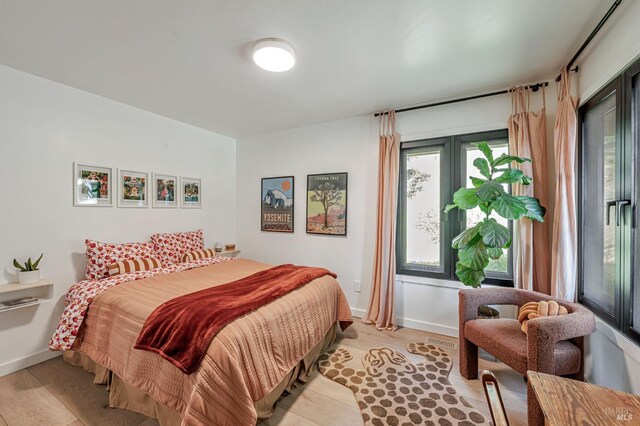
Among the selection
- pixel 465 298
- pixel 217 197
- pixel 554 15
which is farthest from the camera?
pixel 217 197

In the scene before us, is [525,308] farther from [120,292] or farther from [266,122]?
[266,122]

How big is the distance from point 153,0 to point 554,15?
2512mm

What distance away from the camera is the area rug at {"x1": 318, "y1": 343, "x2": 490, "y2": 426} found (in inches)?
68.3

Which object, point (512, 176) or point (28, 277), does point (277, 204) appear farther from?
point (512, 176)

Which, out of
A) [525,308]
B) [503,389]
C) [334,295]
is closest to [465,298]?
[525,308]

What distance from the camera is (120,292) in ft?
6.86

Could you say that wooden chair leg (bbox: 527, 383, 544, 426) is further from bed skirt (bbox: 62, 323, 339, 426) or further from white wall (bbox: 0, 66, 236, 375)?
white wall (bbox: 0, 66, 236, 375)

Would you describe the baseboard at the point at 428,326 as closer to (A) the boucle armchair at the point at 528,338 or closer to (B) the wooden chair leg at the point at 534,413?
(A) the boucle armchair at the point at 528,338

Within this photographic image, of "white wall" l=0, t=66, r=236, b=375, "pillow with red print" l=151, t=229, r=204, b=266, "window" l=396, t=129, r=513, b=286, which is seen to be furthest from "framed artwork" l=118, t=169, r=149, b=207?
"window" l=396, t=129, r=513, b=286

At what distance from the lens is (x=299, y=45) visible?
2.00 metres

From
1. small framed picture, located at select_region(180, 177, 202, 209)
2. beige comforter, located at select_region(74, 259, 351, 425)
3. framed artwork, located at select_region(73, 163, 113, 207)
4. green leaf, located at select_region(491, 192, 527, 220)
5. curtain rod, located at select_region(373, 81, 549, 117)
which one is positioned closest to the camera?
beige comforter, located at select_region(74, 259, 351, 425)

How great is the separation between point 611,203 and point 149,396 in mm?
3341

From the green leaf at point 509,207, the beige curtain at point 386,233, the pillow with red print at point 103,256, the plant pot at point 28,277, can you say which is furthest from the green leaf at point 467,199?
the plant pot at point 28,277

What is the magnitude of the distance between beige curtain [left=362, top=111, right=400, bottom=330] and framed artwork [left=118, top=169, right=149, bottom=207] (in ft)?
9.42
